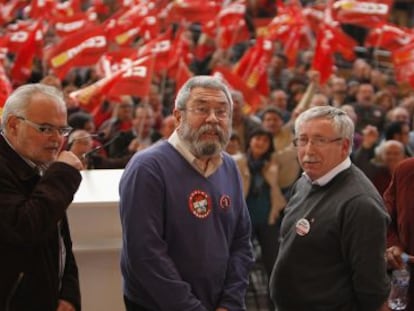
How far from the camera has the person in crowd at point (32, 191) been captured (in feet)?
11.0

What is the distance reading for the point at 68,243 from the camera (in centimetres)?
376

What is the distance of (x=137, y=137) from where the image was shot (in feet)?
30.2

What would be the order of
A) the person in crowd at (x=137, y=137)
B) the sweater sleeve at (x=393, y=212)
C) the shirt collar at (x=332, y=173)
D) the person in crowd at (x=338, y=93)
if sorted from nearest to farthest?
the shirt collar at (x=332, y=173)
the sweater sleeve at (x=393, y=212)
the person in crowd at (x=137, y=137)
the person in crowd at (x=338, y=93)

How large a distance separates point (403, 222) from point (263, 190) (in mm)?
3234

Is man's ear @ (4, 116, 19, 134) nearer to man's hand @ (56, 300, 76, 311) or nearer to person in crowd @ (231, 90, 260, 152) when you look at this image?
man's hand @ (56, 300, 76, 311)

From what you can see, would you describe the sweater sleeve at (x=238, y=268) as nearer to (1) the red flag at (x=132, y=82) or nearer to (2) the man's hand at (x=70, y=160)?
(2) the man's hand at (x=70, y=160)

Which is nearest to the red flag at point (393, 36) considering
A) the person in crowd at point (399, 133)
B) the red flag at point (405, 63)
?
the red flag at point (405, 63)

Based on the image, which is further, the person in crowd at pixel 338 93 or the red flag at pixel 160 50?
the person in crowd at pixel 338 93

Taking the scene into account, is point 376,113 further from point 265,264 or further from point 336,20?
point 265,264

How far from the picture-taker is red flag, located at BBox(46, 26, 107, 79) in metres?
10.9

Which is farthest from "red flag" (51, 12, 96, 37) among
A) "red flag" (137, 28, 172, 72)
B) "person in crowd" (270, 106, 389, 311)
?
"person in crowd" (270, 106, 389, 311)

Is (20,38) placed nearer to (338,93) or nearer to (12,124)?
(338,93)

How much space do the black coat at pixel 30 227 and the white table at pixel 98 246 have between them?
0.48 metres

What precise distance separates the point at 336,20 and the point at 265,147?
5.68m
